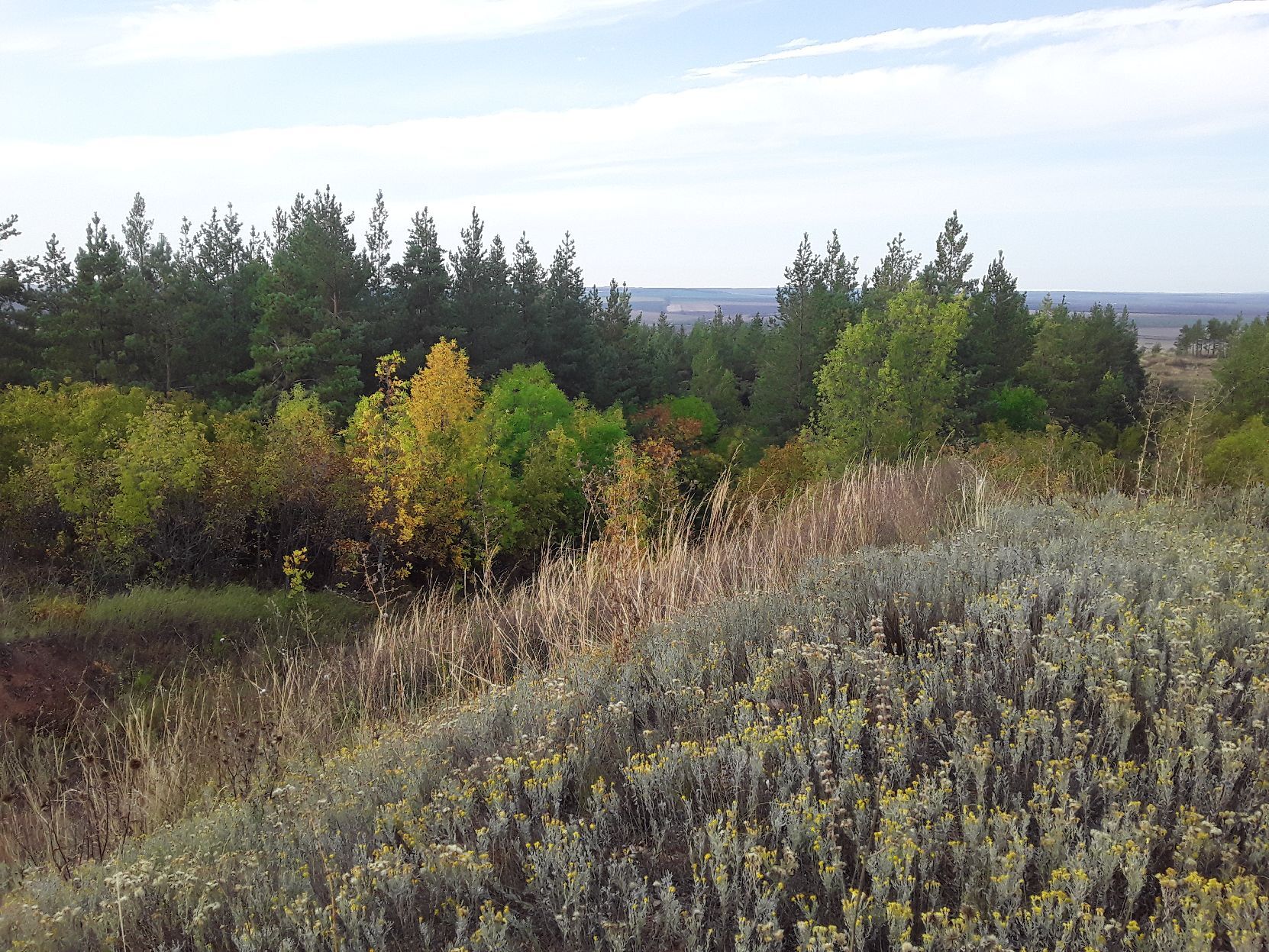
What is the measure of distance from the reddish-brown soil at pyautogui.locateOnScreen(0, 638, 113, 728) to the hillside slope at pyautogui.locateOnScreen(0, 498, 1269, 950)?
940 centimetres

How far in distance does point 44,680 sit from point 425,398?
1214cm

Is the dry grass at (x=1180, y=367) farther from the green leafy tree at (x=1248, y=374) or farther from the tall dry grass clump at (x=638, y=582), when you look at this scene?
the tall dry grass clump at (x=638, y=582)

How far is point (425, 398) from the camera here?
76.4 feet

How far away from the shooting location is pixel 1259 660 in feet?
11.7

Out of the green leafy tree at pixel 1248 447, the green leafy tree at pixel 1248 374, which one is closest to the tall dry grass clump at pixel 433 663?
the green leafy tree at pixel 1248 447

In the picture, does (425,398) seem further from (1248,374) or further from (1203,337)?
(1203,337)

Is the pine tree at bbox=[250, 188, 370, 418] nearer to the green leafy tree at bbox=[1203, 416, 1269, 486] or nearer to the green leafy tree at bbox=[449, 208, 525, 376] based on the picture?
the green leafy tree at bbox=[449, 208, 525, 376]

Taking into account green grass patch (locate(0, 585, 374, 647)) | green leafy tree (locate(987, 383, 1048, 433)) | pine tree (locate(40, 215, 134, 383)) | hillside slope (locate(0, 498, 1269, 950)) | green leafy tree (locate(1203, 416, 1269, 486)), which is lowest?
green grass patch (locate(0, 585, 374, 647))

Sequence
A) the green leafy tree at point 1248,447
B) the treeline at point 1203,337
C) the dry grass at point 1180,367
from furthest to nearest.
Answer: the treeline at point 1203,337 → the dry grass at point 1180,367 → the green leafy tree at point 1248,447

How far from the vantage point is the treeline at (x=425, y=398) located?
64.4 ft

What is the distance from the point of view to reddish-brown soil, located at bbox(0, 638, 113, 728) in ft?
37.9

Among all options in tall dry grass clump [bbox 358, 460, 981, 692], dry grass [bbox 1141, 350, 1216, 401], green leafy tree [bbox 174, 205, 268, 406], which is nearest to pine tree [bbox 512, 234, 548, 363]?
green leafy tree [bbox 174, 205, 268, 406]

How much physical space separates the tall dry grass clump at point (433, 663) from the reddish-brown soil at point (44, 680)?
388cm

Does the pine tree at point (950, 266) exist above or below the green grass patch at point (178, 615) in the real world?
above
